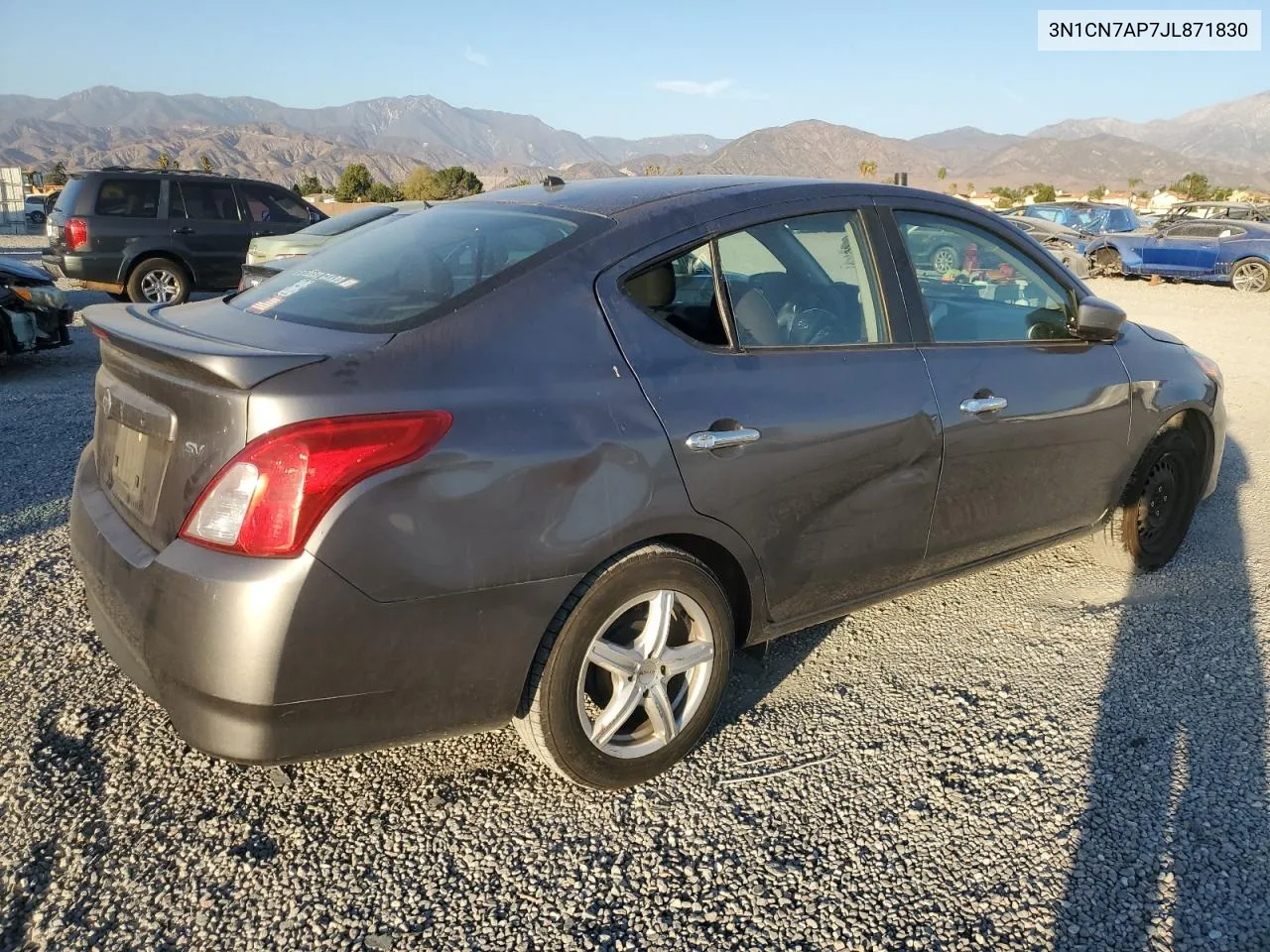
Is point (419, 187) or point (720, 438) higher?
point (419, 187)

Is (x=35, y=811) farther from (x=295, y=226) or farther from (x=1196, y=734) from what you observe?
(x=295, y=226)

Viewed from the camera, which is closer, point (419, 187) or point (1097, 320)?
point (1097, 320)

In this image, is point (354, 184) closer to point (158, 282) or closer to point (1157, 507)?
point (158, 282)

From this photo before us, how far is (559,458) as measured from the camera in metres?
2.25

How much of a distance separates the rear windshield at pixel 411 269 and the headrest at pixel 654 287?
226 millimetres

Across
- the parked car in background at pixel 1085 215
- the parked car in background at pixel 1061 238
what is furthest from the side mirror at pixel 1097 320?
the parked car in background at pixel 1085 215

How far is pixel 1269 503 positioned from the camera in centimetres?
536

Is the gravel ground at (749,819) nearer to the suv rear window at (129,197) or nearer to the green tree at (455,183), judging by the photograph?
the suv rear window at (129,197)

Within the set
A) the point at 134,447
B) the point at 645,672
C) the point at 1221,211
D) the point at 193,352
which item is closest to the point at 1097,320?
the point at 645,672

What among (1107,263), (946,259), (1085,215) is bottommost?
(946,259)

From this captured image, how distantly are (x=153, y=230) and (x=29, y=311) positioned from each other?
13.3 ft

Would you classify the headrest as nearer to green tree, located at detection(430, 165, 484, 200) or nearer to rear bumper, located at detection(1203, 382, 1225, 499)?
rear bumper, located at detection(1203, 382, 1225, 499)

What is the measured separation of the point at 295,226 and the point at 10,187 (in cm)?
2785

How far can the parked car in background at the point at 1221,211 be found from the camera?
22281mm
